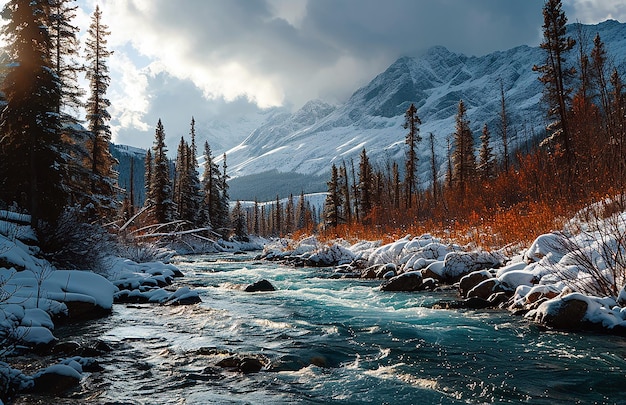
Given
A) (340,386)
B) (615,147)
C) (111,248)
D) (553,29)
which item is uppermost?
(553,29)

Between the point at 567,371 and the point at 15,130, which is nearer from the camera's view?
the point at 567,371

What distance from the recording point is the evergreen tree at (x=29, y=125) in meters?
13.6

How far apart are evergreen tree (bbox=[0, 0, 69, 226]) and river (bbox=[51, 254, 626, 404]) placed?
6.26 m

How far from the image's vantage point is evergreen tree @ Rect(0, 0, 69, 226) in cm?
1358

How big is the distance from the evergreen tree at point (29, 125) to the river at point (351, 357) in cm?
626

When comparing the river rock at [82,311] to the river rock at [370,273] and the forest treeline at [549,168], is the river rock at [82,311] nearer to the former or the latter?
the river rock at [370,273]

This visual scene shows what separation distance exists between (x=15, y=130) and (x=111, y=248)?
5.70 metres

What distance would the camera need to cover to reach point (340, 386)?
532 cm

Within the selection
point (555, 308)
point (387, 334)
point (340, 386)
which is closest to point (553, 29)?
point (555, 308)

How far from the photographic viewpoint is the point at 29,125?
44.6 feet

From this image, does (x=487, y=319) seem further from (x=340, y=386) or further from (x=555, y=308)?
(x=340, y=386)

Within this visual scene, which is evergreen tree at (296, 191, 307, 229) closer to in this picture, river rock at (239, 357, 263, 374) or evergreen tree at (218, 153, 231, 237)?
evergreen tree at (218, 153, 231, 237)

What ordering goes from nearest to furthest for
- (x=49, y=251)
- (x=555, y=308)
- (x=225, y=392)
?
(x=225, y=392), (x=555, y=308), (x=49, y=251)

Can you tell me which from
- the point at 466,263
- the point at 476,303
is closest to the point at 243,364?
the point at 476,303
